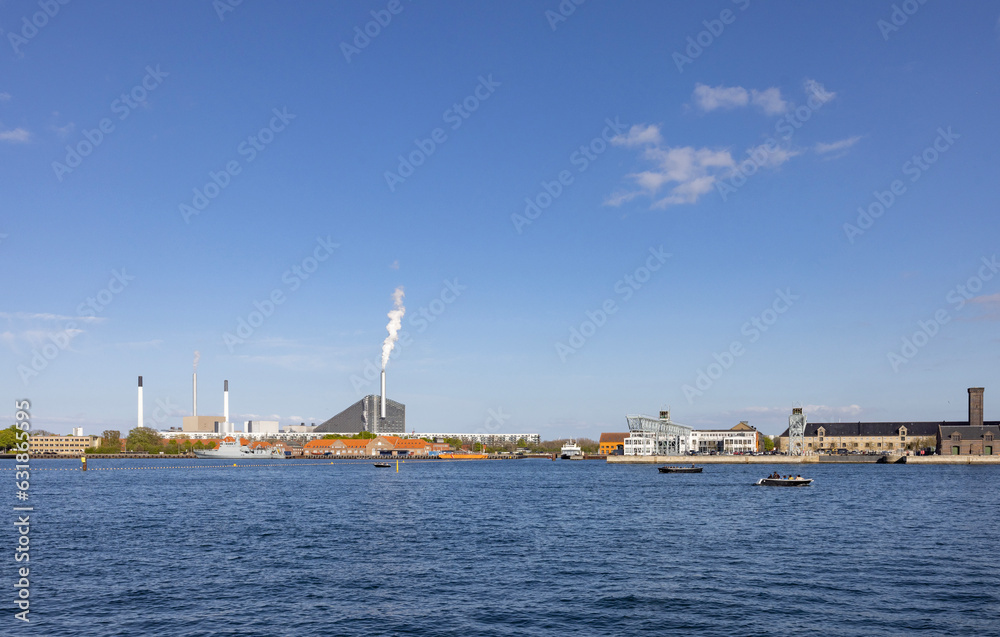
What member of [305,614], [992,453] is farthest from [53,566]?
[992,453]

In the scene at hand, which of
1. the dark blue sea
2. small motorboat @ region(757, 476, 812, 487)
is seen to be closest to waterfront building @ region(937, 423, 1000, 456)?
small motorboat @ region(757, 476, 812, 487)

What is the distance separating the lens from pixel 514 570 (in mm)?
Result: 37219

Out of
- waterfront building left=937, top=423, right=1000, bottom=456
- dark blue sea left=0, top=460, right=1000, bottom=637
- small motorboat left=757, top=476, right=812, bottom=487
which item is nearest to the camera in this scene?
dark blue sea left=0, top=460, right=1000, bottom=637

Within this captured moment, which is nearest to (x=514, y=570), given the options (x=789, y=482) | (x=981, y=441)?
(x=789, y=482)

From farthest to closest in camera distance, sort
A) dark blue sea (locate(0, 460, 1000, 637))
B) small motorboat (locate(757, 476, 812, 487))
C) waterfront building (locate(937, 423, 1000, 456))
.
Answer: waterfront building (locate(937, 423, 1000, 456)) → small motorboat (locate(757, 476, 812, 487)) → dark blue sea (locate(0, 460, 1000, 637))

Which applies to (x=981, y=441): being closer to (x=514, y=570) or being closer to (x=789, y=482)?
(x=789, y=482)

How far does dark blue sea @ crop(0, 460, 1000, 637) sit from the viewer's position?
89.9 feet

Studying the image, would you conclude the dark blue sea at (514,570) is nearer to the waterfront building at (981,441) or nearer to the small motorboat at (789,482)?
the small motorboat at (789,482)

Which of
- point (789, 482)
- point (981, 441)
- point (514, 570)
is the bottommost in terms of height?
point (981, 441)

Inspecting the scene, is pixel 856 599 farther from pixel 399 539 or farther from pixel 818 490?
pixel 818 490

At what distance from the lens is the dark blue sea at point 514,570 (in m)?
27.4

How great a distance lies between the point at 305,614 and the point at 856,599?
76.1 ft

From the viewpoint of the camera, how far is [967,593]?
31.2 m

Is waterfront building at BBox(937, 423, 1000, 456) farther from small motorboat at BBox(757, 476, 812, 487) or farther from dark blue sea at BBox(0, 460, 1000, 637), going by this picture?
dark blue sea at BBox(0, 460, 1000, 637)
